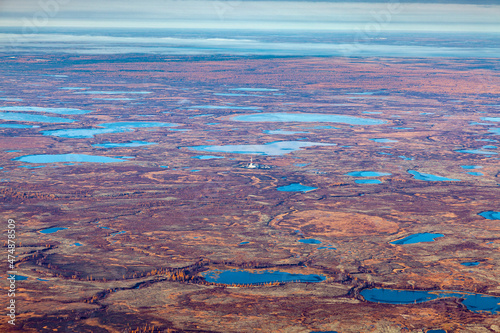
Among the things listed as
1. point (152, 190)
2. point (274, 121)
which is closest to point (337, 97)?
point (274, 121)

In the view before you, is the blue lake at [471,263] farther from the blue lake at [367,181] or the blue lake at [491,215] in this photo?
the blue lake at [367,181]

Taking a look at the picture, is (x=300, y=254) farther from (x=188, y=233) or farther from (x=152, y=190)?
(x=152, y=190)

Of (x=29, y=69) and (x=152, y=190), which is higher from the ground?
(x=29, y=69)

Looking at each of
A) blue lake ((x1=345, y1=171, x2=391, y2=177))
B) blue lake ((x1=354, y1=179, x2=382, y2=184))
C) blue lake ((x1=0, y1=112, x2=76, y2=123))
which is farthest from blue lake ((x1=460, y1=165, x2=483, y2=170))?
blue lake ((x1=0, y1=112, x2=76, y2=123))

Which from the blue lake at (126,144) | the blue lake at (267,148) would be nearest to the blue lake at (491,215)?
the blue lake at (267,148)

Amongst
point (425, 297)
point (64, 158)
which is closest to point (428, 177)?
point (425, 297)
